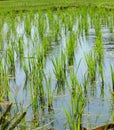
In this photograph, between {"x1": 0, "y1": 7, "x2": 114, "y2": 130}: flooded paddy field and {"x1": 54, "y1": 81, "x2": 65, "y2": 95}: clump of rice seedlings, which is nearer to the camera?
{"x1": 0, "y1": 7, "x2": 114, "y2": 130}: flooded paddy field

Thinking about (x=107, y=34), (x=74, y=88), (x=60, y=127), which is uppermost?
(x=107, y=34)

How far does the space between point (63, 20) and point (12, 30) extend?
67.5 inches

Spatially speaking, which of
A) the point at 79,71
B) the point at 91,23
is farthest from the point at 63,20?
the point at 79,71

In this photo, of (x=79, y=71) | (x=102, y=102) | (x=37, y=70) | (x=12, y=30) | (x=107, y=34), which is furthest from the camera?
(x=12, y=30)

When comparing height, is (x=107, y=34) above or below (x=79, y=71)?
above

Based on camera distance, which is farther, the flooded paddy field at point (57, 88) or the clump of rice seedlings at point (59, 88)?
the clump of rice seedlings at point (59, 88)

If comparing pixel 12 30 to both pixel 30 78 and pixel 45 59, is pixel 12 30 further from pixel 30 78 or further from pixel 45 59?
pixel 30 78

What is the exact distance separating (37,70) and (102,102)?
32.1 inches

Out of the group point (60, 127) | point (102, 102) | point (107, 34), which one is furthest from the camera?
point (107, 34)

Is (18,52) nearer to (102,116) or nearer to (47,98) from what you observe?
(47,98)

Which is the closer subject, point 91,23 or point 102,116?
point 102,116

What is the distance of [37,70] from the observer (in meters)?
3.96

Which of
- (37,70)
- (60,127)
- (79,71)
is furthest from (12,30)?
(60,127)

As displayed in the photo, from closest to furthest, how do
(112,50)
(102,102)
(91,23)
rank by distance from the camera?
(102,102) → (112,50) → (91,23)
